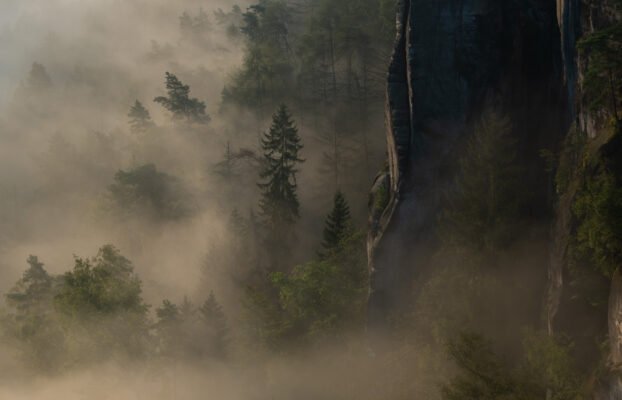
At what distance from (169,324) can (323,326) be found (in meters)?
14.1

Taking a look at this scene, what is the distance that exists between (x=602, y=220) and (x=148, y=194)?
192 feet

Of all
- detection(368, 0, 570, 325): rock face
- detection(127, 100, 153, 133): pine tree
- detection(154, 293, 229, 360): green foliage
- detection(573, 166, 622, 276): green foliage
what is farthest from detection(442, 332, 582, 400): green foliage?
detection(127, 100, 153, 133): pine tree

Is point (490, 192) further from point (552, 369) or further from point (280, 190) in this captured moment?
point (280, 190)

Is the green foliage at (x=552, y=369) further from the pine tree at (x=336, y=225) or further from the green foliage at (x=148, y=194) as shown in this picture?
the green foliage at (x=148, y=194)

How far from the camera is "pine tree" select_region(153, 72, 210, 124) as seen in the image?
2997 inches

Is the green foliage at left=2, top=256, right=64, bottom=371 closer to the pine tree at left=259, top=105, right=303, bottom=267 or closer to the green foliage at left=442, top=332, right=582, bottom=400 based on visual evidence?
the pine tree at left=259, top=105, right=303, bottom=267

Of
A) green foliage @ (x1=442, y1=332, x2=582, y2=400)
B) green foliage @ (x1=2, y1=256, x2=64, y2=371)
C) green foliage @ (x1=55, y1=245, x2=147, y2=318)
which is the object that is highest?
green foliage @ (x1=55, y1=245, x2=147, y2=318)

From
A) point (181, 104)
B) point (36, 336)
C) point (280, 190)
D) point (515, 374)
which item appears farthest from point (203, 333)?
point (181, 104)

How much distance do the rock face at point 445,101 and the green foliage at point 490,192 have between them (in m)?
2.21

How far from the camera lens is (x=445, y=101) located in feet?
114

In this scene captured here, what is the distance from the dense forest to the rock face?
0.13 m

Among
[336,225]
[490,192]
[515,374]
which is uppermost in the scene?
[336,225]

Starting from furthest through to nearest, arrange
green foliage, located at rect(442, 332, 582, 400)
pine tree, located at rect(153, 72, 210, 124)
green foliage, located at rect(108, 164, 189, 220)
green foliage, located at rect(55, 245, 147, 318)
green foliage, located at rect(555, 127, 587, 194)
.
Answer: pine tree, located at rect(153, 72, 210, 124)
green foliage, located at rect(108, 164, 189, 220)
green foliage, located at rect(55, 245, 147, 318)
green foliage, located at rect(555, 127, 587, 194)
green foliage, located at rect(442, 332, 582, 400)

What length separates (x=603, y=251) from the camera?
2008 centimetres
